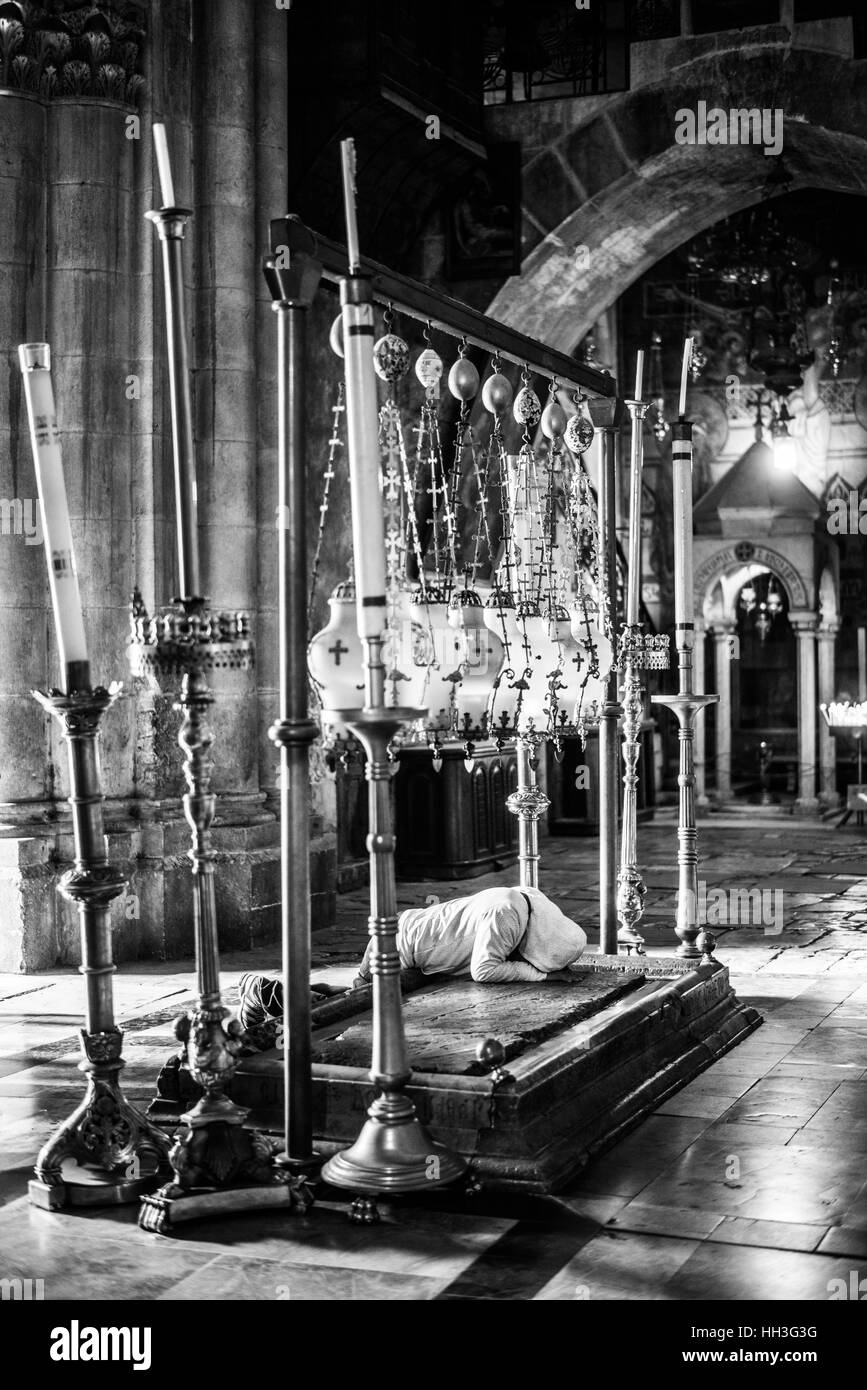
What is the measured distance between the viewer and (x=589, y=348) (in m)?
17.3

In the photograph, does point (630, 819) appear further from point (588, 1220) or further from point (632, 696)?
point (588, 1220)

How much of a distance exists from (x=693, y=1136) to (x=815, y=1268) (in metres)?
1.24

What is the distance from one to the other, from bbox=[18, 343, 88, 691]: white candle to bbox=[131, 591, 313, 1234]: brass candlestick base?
0.17m

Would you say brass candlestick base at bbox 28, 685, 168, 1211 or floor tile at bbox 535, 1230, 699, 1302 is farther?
brass candlestick base at bbox 28, 685, 168, 1211

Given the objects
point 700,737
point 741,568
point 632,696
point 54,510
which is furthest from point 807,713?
point 54,510

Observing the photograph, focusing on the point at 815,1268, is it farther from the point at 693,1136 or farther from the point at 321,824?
the point at 321,824

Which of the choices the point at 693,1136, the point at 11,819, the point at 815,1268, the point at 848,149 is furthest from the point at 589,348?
the point at 815,1268

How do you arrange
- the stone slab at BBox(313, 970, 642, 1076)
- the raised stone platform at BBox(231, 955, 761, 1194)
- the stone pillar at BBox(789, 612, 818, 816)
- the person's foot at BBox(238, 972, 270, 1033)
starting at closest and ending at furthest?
1. the raised stone platform at BBox(231, 955, 761, 1194)
2. the stone slab at BBox(313, 970, 642, 1076)
3. the person's foot at BBox(238, 972, 270, 1033)
4. the stone pillar at BBox(789, 612, 818, 816)

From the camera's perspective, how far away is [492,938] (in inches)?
259

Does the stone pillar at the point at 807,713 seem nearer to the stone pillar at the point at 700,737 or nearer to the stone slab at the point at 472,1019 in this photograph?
the stone pillar at the point at 700,737

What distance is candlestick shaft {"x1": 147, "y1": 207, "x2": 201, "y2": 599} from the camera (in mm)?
4590

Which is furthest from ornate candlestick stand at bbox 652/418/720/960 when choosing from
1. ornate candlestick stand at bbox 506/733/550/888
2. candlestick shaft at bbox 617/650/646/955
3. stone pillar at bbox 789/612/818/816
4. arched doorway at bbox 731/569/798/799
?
arched doorway at bbox 731/569/798/799

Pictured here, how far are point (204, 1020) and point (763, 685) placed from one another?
17804 mm

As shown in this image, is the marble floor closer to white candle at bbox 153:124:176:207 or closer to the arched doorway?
white candle at bbox 153:124:176:207
